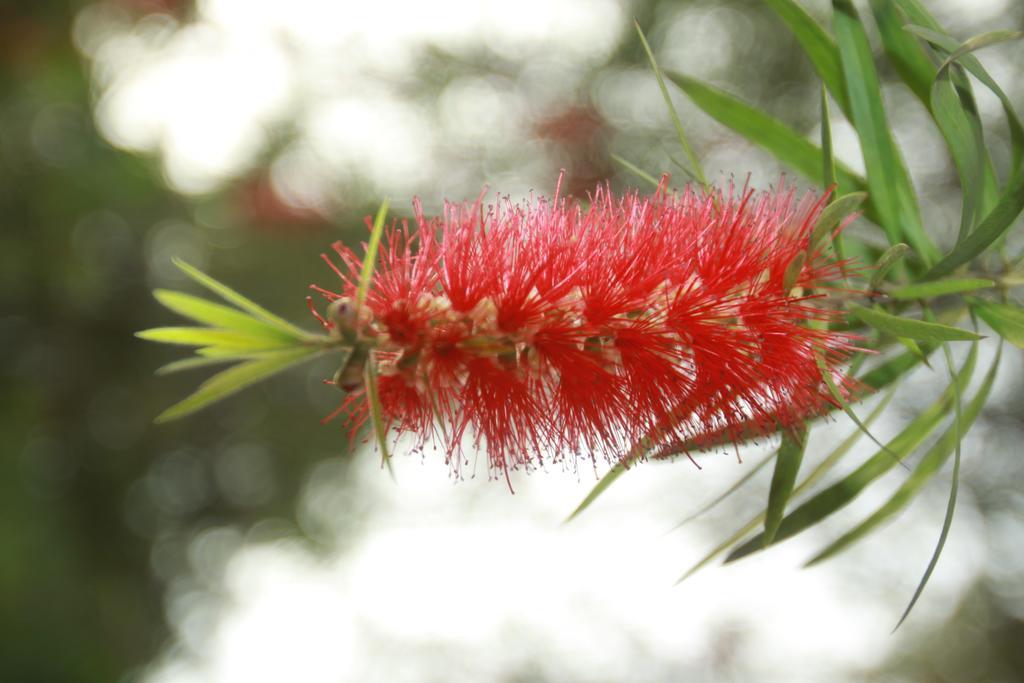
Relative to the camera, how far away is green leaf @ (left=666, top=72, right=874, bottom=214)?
0.81m

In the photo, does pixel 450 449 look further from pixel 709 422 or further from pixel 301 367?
pixel 301 367

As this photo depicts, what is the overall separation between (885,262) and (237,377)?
483mm

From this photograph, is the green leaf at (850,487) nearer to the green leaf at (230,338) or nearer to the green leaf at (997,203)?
the green leaf at (997,203)

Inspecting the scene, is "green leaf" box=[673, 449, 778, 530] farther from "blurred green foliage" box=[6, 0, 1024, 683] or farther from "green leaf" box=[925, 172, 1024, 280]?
"blurred green foliage" box=[6, 0, 1024, 683]

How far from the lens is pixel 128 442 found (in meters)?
2.70

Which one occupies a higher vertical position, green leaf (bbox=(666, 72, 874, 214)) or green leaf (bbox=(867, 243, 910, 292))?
green leaf (bbox=(666, 72, 874, 214))

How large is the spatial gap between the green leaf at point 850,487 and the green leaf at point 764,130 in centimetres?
22

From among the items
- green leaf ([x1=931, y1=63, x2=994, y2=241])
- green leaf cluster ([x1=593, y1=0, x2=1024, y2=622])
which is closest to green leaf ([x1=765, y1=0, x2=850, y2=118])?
green leaf cluster ([x1=593, y1=0, x2=1024, y2=622])

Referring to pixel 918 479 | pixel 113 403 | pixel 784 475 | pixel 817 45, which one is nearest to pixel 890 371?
pixel 918 479

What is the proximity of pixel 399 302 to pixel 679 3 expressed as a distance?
167 cm

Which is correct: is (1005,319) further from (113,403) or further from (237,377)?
(113,403)

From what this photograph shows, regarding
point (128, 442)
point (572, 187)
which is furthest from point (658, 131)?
point (128, 442)

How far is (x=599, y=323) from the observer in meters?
0.64

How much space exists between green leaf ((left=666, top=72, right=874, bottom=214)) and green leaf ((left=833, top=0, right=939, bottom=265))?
0.04 m
